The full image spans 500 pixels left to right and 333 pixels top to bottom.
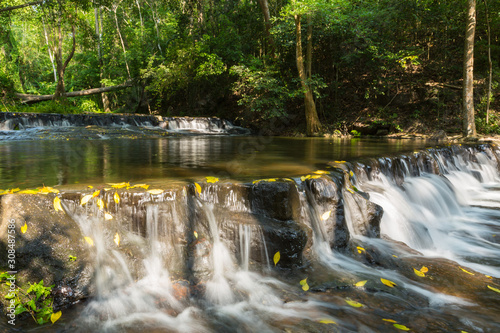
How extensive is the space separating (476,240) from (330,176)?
8.23ft

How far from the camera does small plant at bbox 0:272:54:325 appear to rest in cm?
205

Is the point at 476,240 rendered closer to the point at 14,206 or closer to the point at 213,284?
the point at 213,284

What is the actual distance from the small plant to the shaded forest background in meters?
11.4

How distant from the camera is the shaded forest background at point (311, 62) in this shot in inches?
527

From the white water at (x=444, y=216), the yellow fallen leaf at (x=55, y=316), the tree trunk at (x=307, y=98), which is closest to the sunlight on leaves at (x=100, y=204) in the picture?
the yellow fallen leaf at (x=55, y=316)

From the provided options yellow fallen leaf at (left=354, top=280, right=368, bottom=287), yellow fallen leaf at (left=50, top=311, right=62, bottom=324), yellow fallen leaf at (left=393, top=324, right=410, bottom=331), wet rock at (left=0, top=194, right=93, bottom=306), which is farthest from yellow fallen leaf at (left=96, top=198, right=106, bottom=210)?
yellow fallen leaf at (left=393, top=324, right=410, bottom=331)

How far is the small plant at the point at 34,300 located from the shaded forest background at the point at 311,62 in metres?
11.4

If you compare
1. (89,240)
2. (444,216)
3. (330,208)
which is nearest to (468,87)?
(444,216)

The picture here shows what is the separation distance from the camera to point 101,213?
2605 millimetres

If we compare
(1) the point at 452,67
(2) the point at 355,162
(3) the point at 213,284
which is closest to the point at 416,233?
(2) the point at 355,162

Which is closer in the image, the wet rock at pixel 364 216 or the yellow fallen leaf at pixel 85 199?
the yellow fallen leaf at pixel 85 199

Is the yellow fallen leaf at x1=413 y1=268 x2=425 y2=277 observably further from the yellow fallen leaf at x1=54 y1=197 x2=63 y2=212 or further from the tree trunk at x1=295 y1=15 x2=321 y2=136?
the tree trunk at x1=295 y1=15 x2=321 y2=136

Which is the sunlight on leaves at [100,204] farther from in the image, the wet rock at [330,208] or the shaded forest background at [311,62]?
the shaded forest background at [311,62]

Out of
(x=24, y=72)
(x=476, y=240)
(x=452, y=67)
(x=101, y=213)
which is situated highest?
(x=24, y=72)
